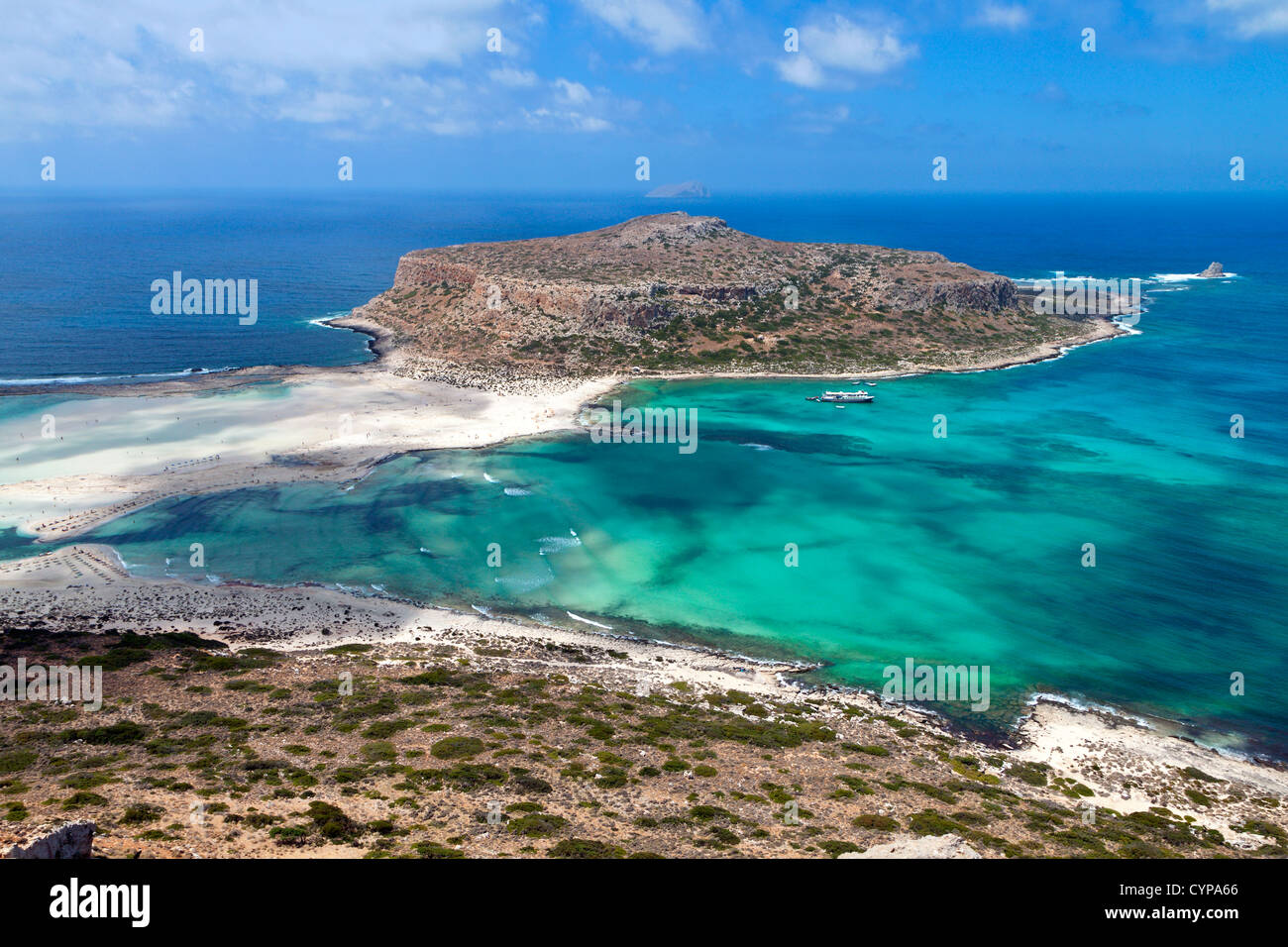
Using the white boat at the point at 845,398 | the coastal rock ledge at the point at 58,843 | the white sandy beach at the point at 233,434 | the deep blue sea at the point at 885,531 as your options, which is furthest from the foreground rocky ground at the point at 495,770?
the white boat at the point at 845,398

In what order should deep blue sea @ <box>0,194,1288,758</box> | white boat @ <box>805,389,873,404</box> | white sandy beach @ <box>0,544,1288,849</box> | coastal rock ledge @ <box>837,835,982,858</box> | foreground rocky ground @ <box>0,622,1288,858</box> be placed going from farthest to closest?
1. white boat @ <box>805,389,873,404</box>
2. deep blue sea @ <box>0,194,1288,758</box>
3. white sandy beach @ <box>0,544,1288,849</box>
4. foreground rocky ground @ <box>0,622,1288,858</box>
5. coastal rock ledge @ <box>837,835,982,858</box>

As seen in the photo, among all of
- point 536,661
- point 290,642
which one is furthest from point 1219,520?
point 290,642

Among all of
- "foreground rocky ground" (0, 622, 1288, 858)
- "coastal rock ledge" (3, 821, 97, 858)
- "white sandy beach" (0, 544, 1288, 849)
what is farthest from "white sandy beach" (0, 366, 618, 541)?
"coastal rock ledge" (3, 821, 97, 858)

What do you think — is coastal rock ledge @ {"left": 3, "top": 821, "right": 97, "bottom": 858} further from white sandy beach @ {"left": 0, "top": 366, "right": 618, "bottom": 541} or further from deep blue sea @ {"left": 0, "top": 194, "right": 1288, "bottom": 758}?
white sandy beach @ {"left": 0, "top": 366, "right": 618, "bottom": 541}

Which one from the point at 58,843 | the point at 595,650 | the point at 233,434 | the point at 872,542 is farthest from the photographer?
the point at 233,434

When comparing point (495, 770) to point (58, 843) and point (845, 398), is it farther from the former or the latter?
point (845, 398)

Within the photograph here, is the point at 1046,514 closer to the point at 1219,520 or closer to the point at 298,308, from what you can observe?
the point at 1219,520

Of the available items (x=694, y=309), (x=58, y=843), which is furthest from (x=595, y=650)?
(x=694, y=309)
